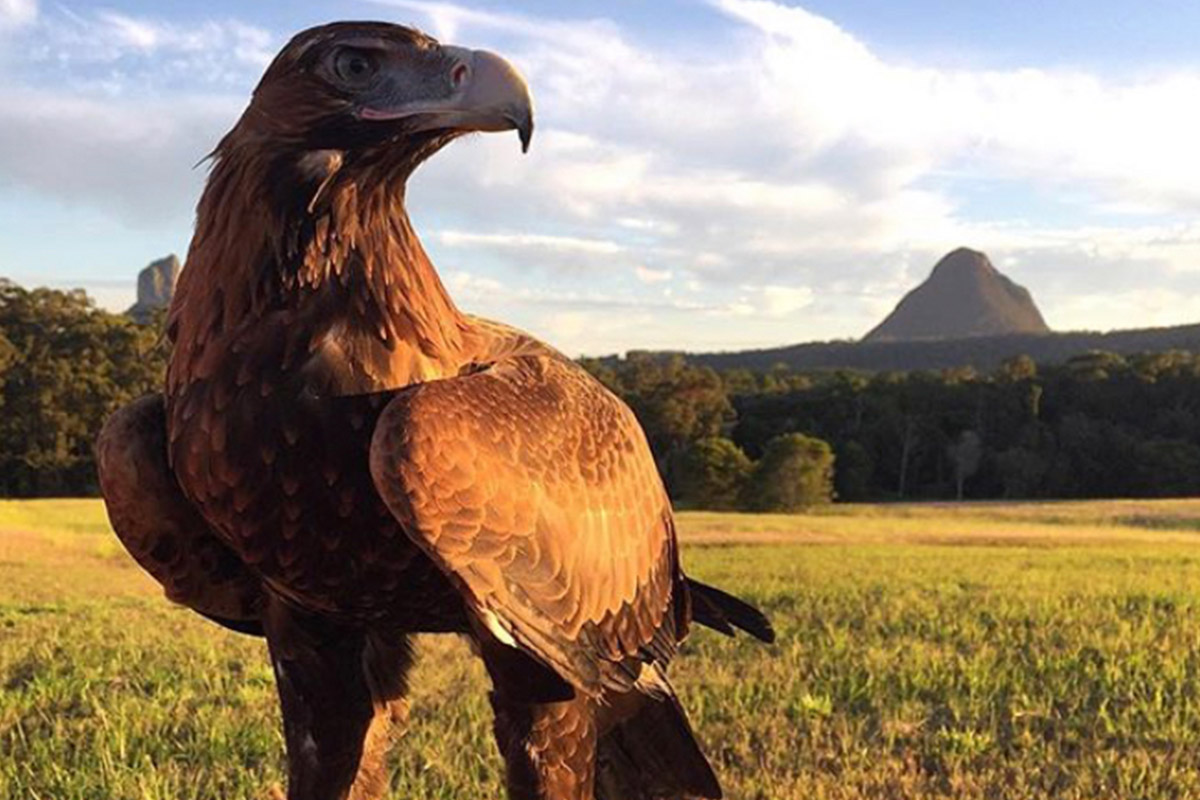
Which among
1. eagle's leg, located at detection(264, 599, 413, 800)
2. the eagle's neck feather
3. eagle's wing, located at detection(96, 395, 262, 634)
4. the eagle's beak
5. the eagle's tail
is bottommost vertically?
the eagle's tail

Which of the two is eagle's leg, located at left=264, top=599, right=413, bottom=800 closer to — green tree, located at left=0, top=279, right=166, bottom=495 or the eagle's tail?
the eagle's tail

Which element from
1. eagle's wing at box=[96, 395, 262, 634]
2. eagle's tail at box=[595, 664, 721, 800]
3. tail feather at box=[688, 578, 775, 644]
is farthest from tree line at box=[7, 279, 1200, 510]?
eagle's wing at box=[96, 395, 262, 634]

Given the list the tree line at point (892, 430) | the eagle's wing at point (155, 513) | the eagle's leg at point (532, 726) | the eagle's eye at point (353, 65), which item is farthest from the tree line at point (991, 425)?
the eagle's eye at point (353, 65)

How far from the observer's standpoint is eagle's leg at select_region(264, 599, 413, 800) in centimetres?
291

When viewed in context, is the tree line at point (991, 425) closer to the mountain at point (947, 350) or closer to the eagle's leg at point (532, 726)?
the mountain at point (947, 350)

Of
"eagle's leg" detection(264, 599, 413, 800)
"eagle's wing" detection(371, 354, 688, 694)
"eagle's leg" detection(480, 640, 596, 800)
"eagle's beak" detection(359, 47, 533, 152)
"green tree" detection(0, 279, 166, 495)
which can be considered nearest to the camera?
"eagle's wing" detection(371, 354, 688, 694)

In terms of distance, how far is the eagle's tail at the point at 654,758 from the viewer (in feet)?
11.2

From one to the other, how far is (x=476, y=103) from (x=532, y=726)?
5.21ft

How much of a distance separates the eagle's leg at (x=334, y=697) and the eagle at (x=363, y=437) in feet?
0.04

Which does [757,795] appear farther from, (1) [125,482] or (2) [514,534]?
(1) [125,482]

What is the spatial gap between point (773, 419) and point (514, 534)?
6408 cm

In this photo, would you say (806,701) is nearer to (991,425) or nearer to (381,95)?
(381,95)

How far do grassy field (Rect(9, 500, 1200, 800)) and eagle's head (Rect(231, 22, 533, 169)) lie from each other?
9.15ft

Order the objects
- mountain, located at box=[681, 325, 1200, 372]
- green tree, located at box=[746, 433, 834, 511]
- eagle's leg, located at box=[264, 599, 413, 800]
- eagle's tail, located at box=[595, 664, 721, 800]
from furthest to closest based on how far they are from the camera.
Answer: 1. mountain, located at box=[681, 325, 1200, 372]
2. green tree, located at box=[746, 433, 834, 511]
3. eagle's tail, located at box=[595, 664, 721, 800]
4. eagle's leg, located at box=[264, 599, 413, 800]
